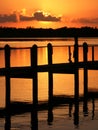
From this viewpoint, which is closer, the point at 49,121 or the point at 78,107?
the point at 49,121

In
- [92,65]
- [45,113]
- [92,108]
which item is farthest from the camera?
[92,65]

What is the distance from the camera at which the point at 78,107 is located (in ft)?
92.0

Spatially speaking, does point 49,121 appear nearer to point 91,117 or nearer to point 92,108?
point 91,117

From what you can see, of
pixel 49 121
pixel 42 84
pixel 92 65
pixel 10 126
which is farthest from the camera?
pixel 42 84

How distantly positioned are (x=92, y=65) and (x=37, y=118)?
903 centimetres

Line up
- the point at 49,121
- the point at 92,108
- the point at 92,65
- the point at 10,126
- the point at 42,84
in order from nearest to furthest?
the point at 10,126, the point at 49,121, the point at 92,108, the point at 92,65, the point at 42,84

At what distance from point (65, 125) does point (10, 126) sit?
2.36m

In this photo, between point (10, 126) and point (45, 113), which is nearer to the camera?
point (10, 126)

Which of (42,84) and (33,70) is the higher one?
(33,70)

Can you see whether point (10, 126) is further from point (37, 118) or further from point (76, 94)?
point (76, 94)

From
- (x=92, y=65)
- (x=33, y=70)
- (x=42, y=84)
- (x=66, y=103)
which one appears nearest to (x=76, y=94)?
(x=66, y=103)

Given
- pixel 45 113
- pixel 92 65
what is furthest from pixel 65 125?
pixel 92 65

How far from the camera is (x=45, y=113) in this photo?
85.5 ft

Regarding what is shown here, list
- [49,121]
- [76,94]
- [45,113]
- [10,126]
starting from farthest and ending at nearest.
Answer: [76,94]
[45,113]
[49,121]
[10,126]
